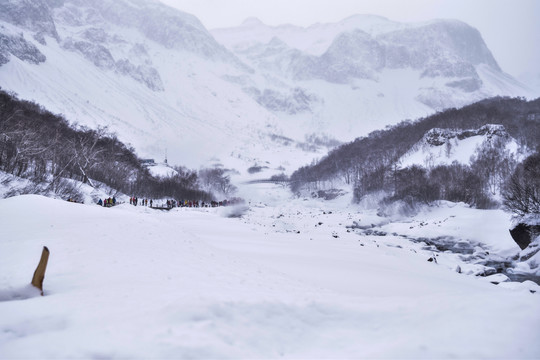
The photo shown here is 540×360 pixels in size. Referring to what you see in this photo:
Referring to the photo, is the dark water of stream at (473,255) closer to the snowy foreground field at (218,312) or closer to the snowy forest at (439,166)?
the snowy foreground field at (218,312)

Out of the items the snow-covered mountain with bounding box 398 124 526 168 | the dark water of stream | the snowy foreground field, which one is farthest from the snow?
the snowy foreground field

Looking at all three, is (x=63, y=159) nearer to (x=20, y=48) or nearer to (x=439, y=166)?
(x=439, y=166)

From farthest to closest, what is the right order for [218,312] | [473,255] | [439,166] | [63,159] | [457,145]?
[457,145]
[439,166]
[63,159]
[473,255]
[218,312]

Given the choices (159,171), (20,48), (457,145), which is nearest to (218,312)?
(159,171)

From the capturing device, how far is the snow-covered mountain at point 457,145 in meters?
98.2

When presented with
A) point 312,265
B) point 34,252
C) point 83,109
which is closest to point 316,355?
point 312,265

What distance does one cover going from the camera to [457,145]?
10912 cm

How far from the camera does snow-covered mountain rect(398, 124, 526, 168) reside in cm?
9825

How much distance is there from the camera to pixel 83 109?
550ft

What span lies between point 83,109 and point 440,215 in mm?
186690

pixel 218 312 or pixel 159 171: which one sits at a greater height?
pixel 159 171

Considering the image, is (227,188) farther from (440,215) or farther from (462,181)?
(440,215)

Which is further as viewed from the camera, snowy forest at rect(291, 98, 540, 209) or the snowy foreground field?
snowy forest at rect(291, 98, 540, 209)

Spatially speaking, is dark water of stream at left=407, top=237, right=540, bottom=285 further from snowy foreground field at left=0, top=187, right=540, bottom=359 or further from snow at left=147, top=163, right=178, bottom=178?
snow at left=147, top=163, right=178, bottom=178
